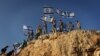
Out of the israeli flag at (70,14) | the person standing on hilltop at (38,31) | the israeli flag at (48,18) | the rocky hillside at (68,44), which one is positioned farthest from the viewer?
the person standing on hilltop at (38,31)

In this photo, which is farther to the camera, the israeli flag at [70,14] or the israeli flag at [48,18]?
the israeli flag at [70,14]

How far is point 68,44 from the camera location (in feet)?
174

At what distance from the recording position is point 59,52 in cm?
5328

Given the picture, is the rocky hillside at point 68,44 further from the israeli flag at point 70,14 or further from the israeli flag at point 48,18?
the israeli flag at point 70,14

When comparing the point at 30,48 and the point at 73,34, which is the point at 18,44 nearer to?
the point at 30,48

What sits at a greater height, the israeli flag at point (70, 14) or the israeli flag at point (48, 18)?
the israeli flag at point (70, 14)

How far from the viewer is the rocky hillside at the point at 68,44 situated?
52625mm

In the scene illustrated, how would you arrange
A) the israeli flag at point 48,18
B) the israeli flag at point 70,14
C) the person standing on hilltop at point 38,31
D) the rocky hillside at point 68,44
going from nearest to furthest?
the rocky hillside at point 68,44
the israeli flag at point 48,18
the israeli flag at point 70,14
the person standing on hilltop at point 38,31

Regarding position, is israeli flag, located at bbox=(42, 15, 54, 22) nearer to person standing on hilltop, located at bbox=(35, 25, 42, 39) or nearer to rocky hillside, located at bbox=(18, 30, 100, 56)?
person standing on hilltop, located at bbox=(35, 25, 42, 39)

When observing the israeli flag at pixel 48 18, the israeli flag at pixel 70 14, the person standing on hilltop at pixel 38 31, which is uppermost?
the israeli flag at pixel 70 14

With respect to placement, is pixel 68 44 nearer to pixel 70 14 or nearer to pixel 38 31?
pixel 70 14

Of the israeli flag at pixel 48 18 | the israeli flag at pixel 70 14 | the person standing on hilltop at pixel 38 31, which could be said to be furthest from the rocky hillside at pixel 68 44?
the israeli flag at pixel 70 14

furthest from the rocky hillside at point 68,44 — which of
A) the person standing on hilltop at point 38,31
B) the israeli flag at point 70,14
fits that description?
the israeli flag at point 70,14

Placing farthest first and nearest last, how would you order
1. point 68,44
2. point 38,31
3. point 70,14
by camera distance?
point 38,31, point 70,14, point 68,44
